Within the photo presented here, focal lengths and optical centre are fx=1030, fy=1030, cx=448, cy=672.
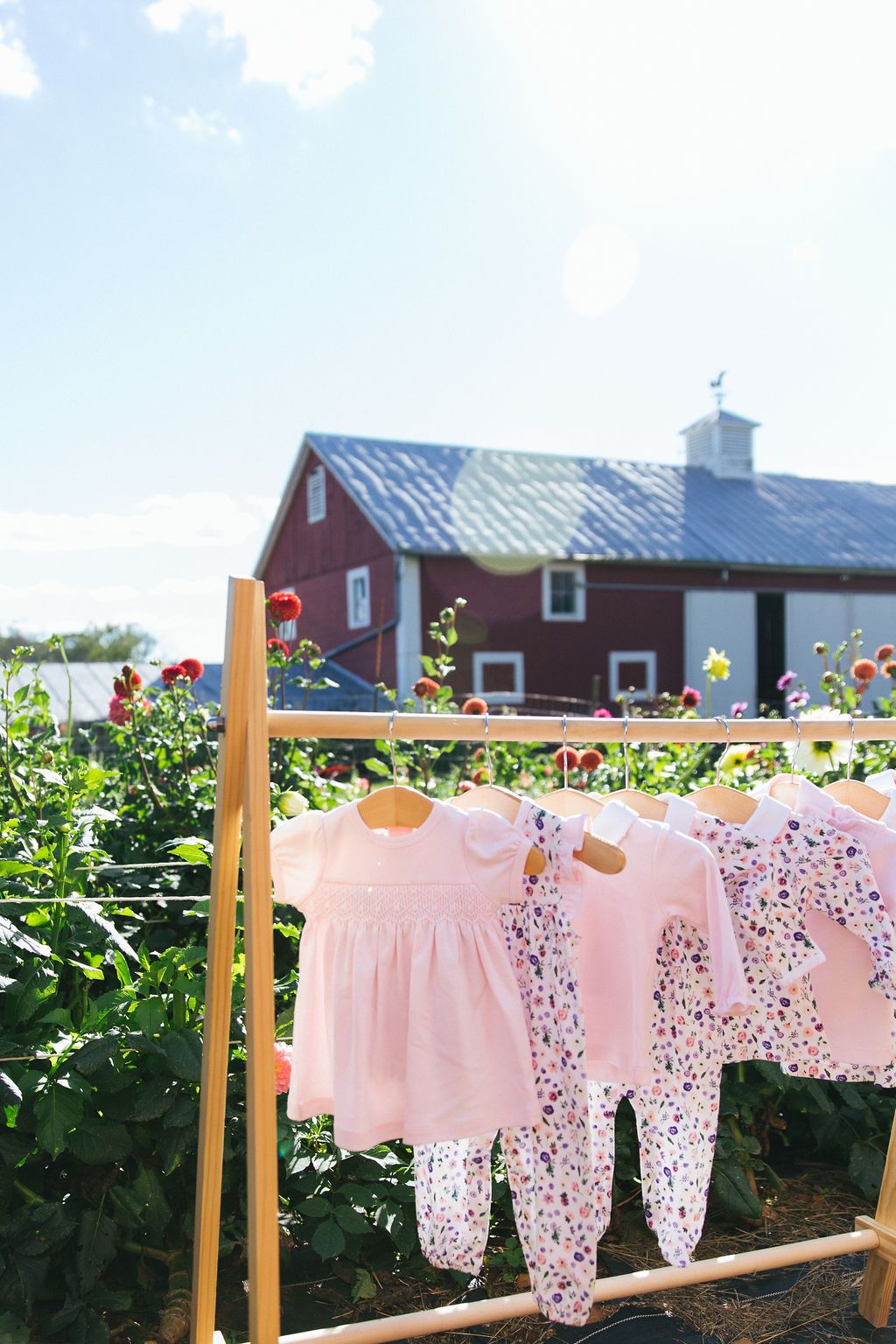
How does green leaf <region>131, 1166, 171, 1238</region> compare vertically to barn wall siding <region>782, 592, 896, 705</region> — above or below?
below

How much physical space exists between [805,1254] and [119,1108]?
60.2 inches

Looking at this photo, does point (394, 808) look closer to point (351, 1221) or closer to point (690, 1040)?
point (690, 1040)

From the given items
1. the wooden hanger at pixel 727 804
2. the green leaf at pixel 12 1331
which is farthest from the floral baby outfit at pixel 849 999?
the green leaf at pixel 12 1331

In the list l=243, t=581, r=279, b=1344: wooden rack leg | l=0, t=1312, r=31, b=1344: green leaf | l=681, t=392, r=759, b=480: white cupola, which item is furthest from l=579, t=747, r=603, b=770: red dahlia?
l=681, t=392, r=759, b=480: white cupola

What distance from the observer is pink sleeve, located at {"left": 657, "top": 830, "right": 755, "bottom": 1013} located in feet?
5.84

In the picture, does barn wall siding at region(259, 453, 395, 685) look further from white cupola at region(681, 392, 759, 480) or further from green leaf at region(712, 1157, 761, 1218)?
green leaf at region(712, 1157, 761, 1218)

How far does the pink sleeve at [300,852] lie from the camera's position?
172 cm

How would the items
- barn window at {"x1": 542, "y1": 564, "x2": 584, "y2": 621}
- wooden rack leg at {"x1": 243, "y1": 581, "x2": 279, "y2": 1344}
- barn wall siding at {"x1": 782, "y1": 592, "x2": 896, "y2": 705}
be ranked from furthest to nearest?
barn wall siding at {"x1": 782, "y1": 592, "x2": 896, "y2": 705}
barn window at {"x1": 542, "y1": 564, "x2": 584, "y2": 621}
wooden rack leg at {"x1": 243, "y1": 581, "x2": 279, "y2": 1344}

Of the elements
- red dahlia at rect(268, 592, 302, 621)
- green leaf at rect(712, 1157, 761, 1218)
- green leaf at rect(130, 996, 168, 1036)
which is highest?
red dahlia at rect(268, 592, 302, 621)

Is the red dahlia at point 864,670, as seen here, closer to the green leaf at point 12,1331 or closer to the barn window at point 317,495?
the green leaf at point 12,1331

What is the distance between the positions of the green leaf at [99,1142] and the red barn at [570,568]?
44.0 feet

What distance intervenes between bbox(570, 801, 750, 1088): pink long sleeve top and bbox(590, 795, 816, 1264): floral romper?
1.6 inches

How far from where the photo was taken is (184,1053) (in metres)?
2.10

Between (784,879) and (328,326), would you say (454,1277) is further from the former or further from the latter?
(328,326)
